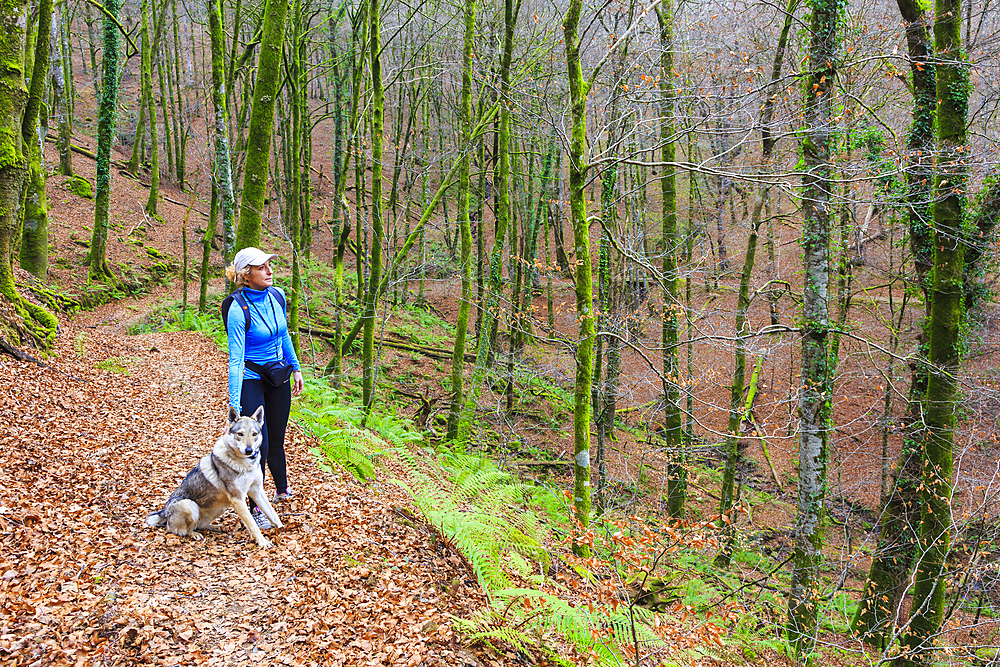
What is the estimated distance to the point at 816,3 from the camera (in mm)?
7465

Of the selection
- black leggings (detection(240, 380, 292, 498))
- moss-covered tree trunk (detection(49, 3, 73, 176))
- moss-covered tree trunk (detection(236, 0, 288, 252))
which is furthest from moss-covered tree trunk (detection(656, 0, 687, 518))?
moss-covered tree trunk (detection(49, 3, 73, 176))

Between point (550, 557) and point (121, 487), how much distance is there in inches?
161

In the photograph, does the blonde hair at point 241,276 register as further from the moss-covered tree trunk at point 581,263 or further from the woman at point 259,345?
the moss-covered tree trunk at point 581,263

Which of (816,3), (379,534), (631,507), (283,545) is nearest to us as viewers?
(283,545)

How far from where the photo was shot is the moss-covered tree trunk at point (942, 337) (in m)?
7.74

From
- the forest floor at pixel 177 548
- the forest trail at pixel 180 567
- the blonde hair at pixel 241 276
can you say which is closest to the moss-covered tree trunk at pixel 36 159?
the forest floor at pixel 177 548

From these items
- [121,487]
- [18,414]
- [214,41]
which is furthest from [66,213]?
[121,487]

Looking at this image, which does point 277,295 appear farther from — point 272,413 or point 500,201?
point 500,201

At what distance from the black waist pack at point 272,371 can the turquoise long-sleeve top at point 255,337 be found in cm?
3

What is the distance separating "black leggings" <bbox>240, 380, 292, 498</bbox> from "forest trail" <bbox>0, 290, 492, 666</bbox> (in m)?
0.39

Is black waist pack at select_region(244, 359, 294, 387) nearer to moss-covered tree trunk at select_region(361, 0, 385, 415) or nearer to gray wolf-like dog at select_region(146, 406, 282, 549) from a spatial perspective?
gray wolf-like dog at select_region(146, 406, 282, 549)

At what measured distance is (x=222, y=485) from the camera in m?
4.15

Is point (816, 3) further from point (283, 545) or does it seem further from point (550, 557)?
point (283, 545)

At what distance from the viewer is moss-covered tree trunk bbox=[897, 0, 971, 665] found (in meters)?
7.74
